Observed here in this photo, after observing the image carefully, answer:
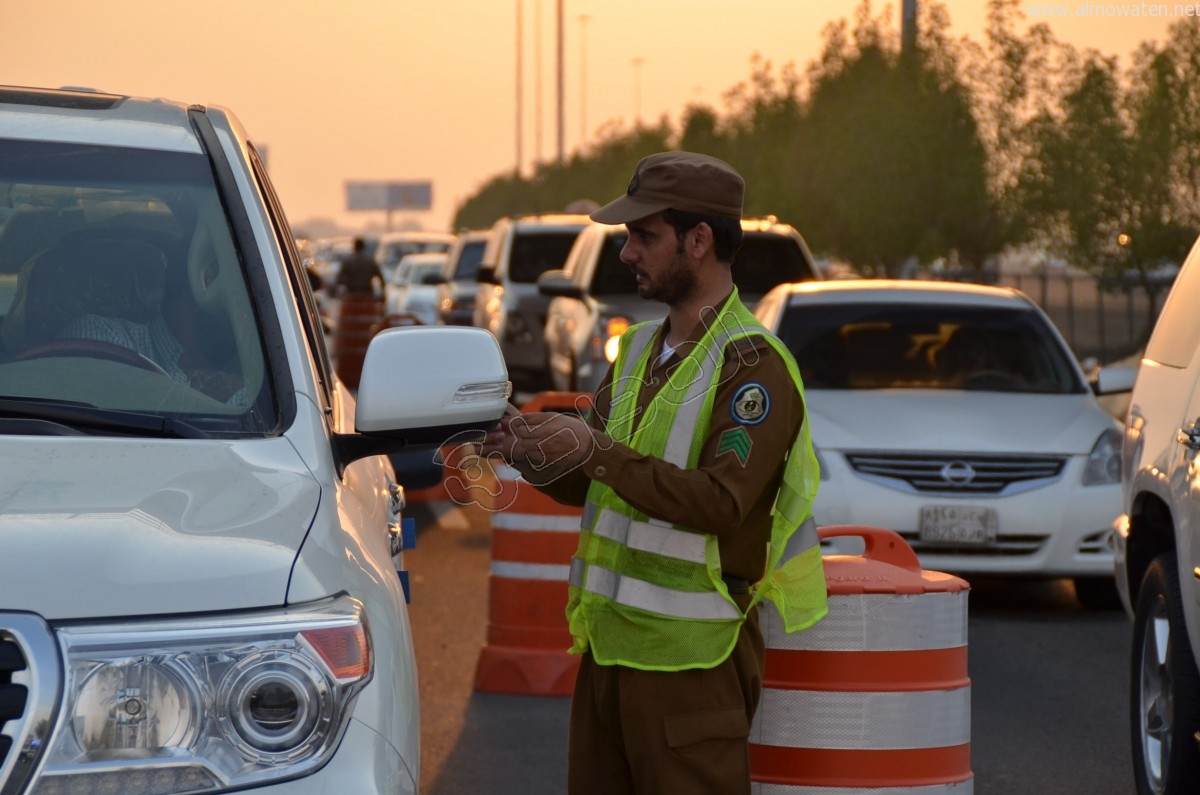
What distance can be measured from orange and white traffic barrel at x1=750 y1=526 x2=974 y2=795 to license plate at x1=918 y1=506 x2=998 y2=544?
5.00m

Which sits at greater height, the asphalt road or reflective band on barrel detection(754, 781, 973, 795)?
reflective band on barrel detection(754, 781, 973, 795)

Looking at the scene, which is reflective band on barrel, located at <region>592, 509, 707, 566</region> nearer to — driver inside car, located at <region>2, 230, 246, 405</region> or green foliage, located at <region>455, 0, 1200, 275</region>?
driver inside car, located at <region>2, 230, 246, 405</region>

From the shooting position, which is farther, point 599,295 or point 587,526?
point 599,295

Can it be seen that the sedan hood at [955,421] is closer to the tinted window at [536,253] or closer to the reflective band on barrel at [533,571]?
the reflective band on barrel at [533,571]

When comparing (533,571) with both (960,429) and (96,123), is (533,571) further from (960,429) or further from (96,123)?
(96,123)

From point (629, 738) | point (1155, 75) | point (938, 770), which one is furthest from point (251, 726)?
point (1155, 75)

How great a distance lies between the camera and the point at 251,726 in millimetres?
2688

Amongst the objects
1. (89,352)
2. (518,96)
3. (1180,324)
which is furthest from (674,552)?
(518,96)

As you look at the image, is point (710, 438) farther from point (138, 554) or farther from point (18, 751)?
point (18, 751)

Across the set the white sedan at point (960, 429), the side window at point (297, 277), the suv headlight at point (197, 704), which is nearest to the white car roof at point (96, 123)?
the side window at point (297, 277)

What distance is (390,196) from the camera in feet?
509

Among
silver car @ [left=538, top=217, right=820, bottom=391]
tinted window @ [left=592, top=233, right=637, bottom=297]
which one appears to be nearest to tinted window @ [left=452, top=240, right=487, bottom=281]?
silver car @ [left=538, top=217, right=820, bottom=391]

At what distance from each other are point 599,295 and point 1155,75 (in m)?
6.72

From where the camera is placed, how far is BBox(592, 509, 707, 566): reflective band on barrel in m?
3.76
